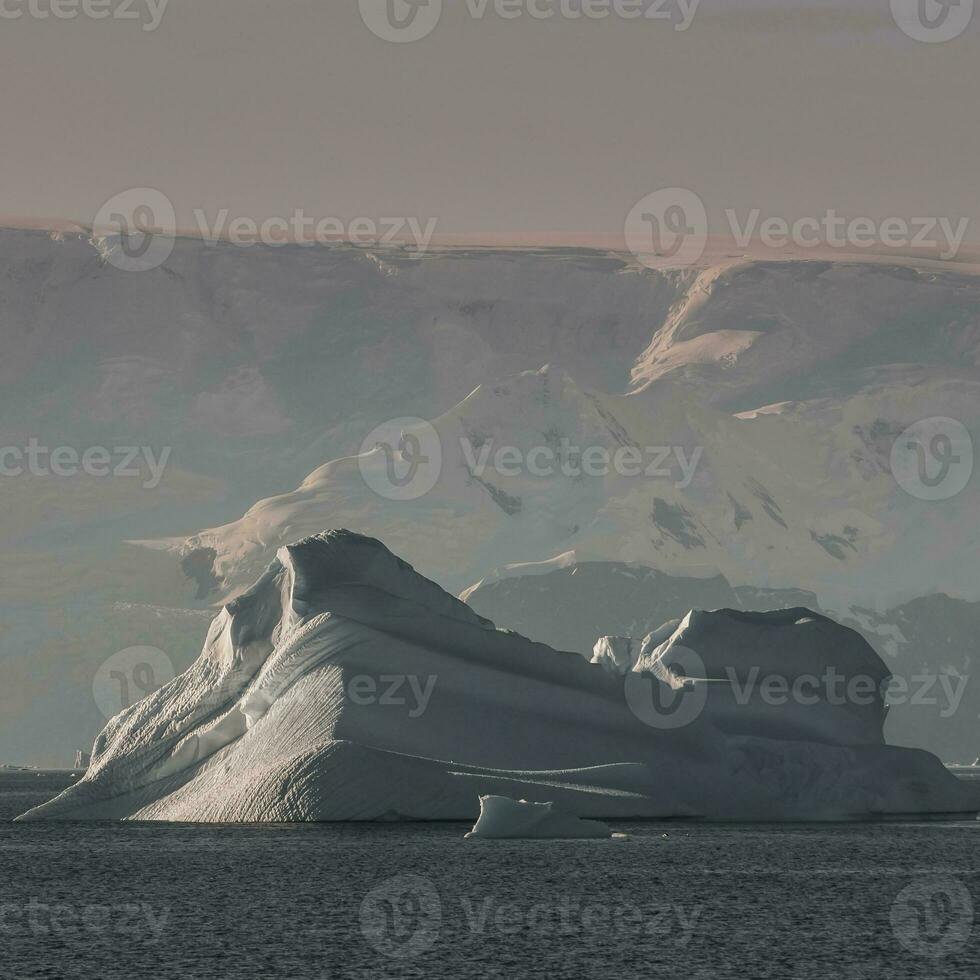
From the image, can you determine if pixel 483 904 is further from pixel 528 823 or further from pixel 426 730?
pixel 426 730

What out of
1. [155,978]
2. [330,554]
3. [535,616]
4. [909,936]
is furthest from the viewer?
[535,616]

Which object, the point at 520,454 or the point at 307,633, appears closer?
the point at 307,633

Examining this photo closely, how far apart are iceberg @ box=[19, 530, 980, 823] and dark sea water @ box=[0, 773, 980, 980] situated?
136cm

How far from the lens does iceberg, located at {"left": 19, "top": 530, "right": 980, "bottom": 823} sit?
198 feet

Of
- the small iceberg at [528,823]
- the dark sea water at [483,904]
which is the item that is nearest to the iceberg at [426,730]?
the small iceberg at [528,823]

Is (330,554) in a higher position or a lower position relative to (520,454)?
lower

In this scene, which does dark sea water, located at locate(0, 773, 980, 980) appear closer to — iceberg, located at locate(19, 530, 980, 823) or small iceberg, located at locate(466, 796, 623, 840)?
small iceberg, located at locate(466, 796, 623, 840)

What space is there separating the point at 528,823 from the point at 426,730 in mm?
5004

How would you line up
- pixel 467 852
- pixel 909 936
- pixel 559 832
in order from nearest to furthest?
pixel 909 936
pixel 467 852
pixel 559 832

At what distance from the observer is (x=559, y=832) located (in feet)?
196

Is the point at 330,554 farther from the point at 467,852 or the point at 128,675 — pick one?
the point at 128,675

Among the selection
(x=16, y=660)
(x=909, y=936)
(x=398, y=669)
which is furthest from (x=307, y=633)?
(x=16, y=660)

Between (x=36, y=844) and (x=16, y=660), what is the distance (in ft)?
344

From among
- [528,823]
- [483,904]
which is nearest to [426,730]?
[528,823]
